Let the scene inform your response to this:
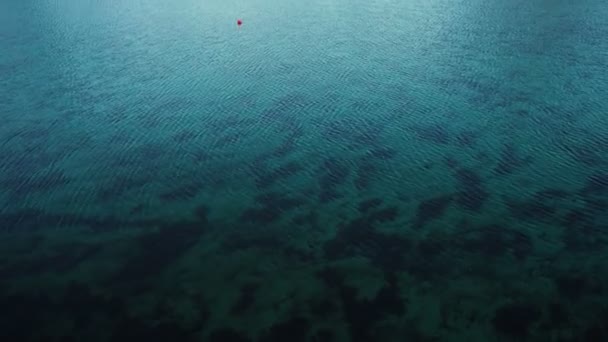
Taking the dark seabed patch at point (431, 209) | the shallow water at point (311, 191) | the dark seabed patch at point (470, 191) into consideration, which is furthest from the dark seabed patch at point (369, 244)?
the dark seabed patch at point (470, 191)

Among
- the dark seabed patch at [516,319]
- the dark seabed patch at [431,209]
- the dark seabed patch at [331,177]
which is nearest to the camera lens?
the dark seabed patch at [516,319]

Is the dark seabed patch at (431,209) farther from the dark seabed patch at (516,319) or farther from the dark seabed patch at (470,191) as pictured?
the dark seabed patch at (516,319)

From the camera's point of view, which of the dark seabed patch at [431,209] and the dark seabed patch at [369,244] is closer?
the dark seabed patch at [369,244]

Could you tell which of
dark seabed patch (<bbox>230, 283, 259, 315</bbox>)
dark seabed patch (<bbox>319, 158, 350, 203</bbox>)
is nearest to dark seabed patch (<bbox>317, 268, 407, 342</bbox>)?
dark seabed patch (<bbox>230, 283, 259, 315</bbox>)

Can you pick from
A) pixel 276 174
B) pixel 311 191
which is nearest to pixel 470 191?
pixel 311 191

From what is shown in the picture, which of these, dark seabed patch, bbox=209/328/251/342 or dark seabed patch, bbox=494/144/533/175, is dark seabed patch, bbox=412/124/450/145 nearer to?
dark seabed patch, bbox=494/144/533/175

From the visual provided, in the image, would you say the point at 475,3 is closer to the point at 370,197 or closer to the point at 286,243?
the point at 370,197

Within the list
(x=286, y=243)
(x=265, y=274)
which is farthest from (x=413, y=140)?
(x=265, y=274)

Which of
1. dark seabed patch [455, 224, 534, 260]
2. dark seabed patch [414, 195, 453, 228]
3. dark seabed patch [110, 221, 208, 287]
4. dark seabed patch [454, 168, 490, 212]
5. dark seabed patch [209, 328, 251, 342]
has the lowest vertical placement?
dark seabed patch [209, 328, 251, 342]

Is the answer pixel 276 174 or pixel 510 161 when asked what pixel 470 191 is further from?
pixel 276 174
